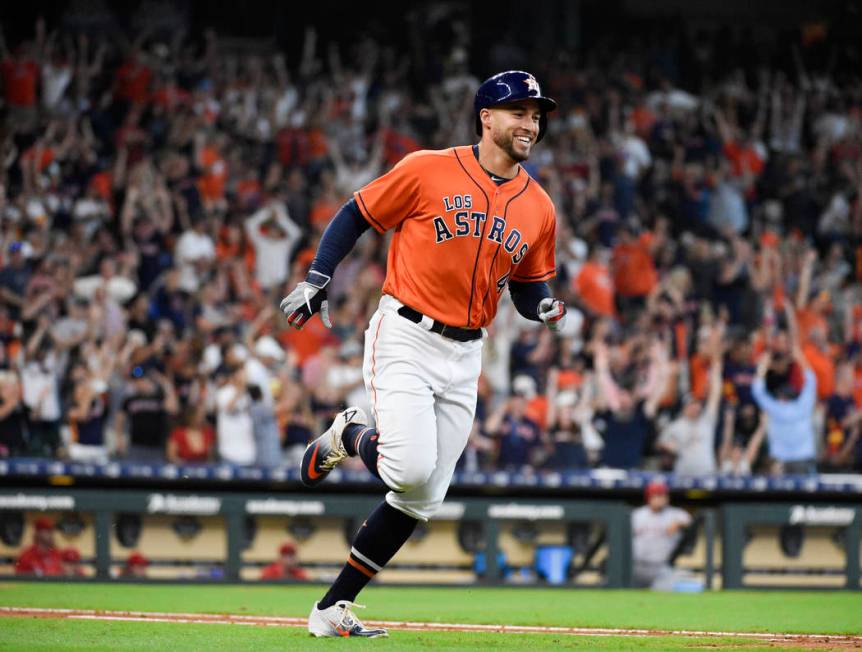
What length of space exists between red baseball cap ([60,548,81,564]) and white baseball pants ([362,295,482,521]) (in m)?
6.52

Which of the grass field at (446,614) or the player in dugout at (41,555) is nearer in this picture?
the grass field at (446,614)

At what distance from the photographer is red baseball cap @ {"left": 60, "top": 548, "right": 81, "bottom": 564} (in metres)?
11.7

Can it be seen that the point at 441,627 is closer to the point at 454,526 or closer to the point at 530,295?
the point at 530,295

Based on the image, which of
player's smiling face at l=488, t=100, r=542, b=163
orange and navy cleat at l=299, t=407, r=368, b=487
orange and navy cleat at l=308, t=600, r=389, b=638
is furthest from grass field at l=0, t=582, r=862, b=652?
player's smiling face at l=488, t=100, r=542, b=163

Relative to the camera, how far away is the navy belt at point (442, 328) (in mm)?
5949

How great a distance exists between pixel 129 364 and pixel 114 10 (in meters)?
8.05

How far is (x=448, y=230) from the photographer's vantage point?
5961 mm

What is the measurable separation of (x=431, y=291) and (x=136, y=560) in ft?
22.1

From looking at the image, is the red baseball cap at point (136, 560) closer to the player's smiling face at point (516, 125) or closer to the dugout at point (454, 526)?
the dugout at point (454, 526)

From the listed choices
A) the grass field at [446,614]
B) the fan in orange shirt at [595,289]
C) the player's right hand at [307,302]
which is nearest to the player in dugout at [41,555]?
the grass field at [446,614]

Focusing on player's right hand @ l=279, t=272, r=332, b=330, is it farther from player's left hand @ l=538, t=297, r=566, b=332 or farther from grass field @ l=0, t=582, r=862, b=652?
grass field @ l=0, t=582, r=862, b=652

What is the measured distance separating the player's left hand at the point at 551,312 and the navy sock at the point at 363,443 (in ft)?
2.90

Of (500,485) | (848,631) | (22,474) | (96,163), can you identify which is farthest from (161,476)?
(848,631)

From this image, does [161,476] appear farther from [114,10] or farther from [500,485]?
[114,10]
